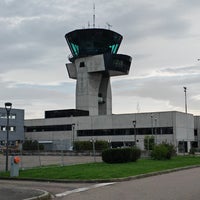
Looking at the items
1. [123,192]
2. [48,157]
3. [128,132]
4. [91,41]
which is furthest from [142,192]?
[91,41]

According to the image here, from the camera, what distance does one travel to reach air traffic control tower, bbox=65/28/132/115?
96938mm

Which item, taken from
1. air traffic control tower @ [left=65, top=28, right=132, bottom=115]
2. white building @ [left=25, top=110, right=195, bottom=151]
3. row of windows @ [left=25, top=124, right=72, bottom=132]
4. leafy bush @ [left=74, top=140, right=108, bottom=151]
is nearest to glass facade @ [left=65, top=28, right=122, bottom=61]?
air traffic control tower @ [left=65, top=28, right=132, bottom=115]

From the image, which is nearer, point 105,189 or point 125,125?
point 105,189

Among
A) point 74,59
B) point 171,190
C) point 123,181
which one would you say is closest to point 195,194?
point 171,190

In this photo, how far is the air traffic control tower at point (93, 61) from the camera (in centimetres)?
9694

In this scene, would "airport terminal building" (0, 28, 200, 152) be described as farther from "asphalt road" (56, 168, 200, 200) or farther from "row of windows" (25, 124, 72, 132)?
"asphalt road" (56, 168, 200, 200)

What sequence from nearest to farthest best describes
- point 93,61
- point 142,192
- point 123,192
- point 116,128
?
point 142,192 < point 123,192 < point 116,128 < point 93,61

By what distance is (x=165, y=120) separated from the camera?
278ft

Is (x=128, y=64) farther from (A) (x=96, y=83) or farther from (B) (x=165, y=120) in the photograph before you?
(B) (x=165, y=120)

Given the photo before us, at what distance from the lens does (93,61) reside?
3871 inches

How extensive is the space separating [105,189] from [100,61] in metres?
81.6

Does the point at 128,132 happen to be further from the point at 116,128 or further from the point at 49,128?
the point at 49,128

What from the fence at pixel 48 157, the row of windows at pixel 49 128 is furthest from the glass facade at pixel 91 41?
the fence at pixel 48 157

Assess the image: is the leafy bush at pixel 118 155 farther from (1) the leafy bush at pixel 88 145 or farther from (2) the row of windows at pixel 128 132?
(2) the row of windows at pixel 128 132
